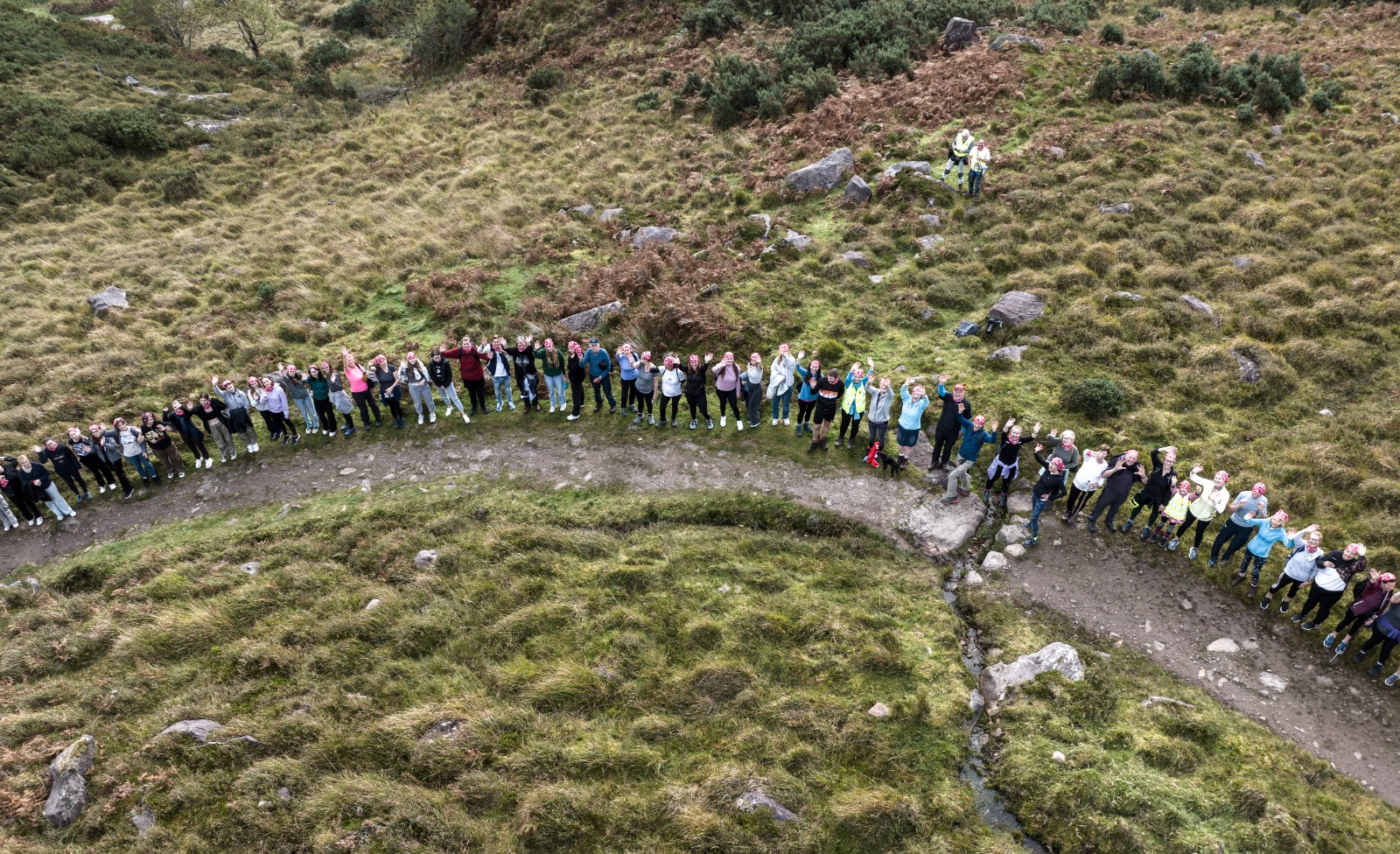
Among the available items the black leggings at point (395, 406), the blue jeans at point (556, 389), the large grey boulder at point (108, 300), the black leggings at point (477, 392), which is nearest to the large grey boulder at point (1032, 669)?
the blue jeans at point (556, 389)

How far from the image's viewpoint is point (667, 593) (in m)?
12.8

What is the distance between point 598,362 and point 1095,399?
12067 mm

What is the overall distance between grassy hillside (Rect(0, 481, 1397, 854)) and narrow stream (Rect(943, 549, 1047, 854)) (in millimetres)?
261

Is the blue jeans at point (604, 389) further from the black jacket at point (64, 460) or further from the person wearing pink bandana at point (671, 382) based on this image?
the black jacket at point (64, 460)

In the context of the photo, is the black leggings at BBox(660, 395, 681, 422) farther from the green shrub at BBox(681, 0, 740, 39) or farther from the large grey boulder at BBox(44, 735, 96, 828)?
the green shrub at BBox(681, 0, 740, 39)

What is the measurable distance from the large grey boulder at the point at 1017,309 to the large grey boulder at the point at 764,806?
47.0 ft

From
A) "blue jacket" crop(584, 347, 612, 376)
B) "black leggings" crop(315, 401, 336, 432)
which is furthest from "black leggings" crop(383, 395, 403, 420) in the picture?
"blue jacket" crop(584, 347, 612, 376)

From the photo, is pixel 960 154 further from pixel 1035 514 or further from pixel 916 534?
pixel 916 534

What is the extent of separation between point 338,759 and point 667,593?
229 inches

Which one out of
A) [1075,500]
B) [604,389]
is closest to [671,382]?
[604,389]

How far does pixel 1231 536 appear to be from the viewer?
12.7 m

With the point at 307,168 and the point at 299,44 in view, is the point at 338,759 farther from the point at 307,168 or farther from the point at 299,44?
the point at 299,44

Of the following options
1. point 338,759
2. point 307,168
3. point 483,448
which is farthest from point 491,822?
point 307,168

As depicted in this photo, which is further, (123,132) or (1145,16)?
(1145,16)
